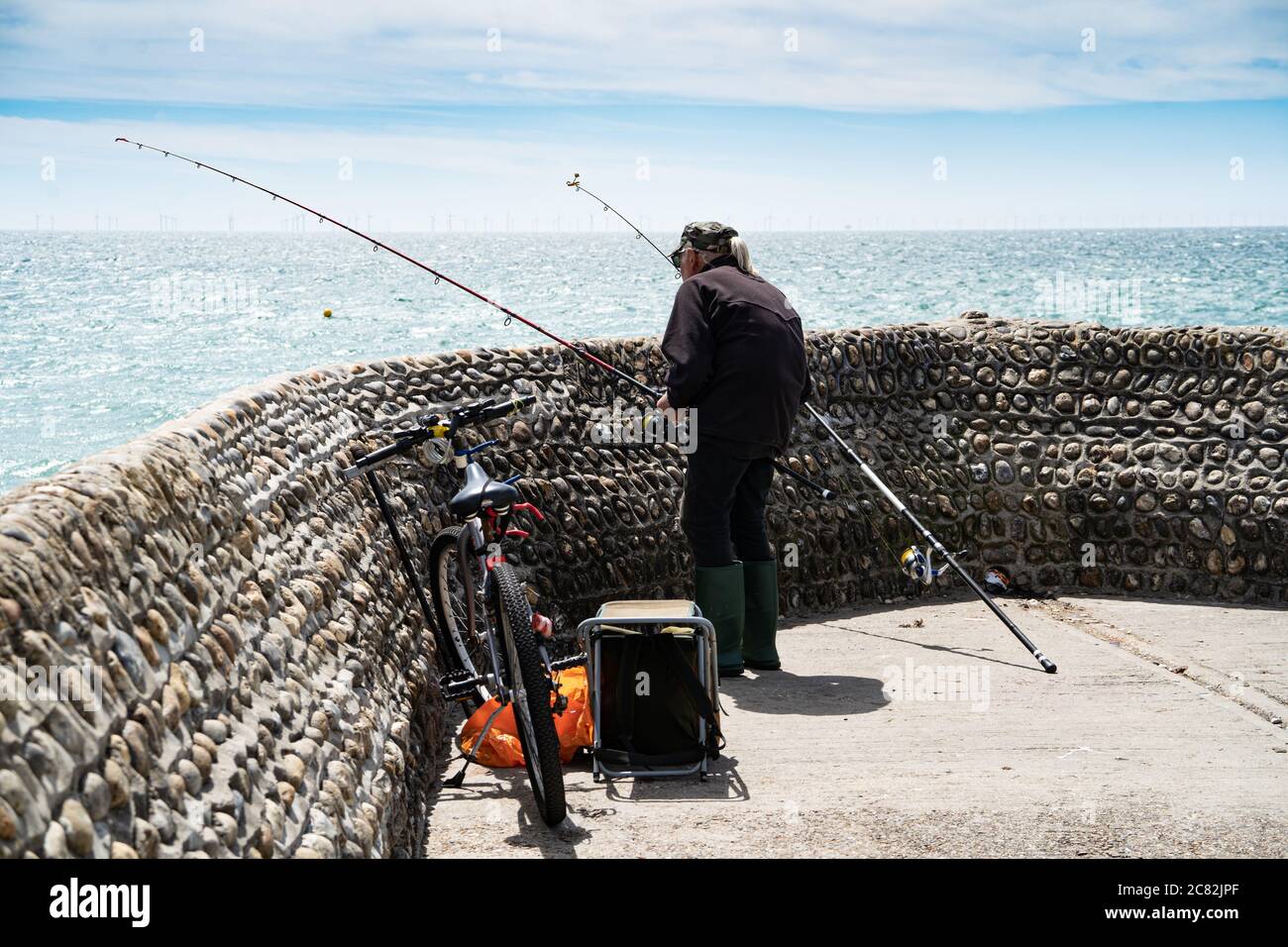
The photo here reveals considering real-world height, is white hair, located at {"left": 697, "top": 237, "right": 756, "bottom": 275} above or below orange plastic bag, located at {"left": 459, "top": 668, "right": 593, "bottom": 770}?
above

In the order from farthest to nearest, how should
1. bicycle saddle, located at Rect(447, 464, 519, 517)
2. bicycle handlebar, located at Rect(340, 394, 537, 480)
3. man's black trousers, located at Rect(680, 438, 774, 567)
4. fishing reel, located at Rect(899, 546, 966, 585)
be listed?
fishing reel, located at Rect(899, 546, 966, 585) < man's black trousers, located at Rect(680, 438, 774, 567) < bicycle handlebar, located at Rect(340, 394, 537, 480) < bicycle saddle, located at Rect(447, 464, 519, 517)

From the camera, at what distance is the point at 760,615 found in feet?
21.7

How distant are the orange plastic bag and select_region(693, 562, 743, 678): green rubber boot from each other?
0.93 m

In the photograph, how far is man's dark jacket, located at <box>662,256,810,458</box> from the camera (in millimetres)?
6008

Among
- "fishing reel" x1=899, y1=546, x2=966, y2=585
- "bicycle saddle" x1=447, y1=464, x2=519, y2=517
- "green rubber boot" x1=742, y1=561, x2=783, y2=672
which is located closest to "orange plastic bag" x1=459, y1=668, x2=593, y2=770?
"bicycle saddle" x1=447, y1=464, x2=519, y2=517

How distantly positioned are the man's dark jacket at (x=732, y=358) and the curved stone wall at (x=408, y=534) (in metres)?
1.26

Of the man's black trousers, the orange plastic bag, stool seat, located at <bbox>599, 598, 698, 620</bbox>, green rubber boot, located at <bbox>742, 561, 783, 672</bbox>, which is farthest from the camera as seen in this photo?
green rubber boot, located at <bbox>742, 561, 783, 672</bbox>

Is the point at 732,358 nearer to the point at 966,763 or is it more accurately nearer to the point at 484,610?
the point at 484,610

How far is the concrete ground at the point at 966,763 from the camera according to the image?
4473 millimetres

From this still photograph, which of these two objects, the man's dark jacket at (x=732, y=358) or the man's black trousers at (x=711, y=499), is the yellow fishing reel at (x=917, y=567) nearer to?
the man's black trousers at (x=711, y=499)

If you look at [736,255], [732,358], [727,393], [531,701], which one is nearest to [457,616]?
[531,701]

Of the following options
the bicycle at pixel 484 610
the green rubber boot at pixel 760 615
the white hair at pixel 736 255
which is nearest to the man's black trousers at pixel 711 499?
the green rubber boot at pixel 760 615

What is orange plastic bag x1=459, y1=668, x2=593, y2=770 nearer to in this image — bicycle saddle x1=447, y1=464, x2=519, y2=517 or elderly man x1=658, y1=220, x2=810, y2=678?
bicycle saddle x1=447, y1=464, x2=519, y2=517

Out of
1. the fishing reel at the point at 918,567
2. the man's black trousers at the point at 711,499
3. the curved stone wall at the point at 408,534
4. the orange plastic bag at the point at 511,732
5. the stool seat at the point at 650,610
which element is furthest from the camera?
the fishing reel at the point at 918,567
